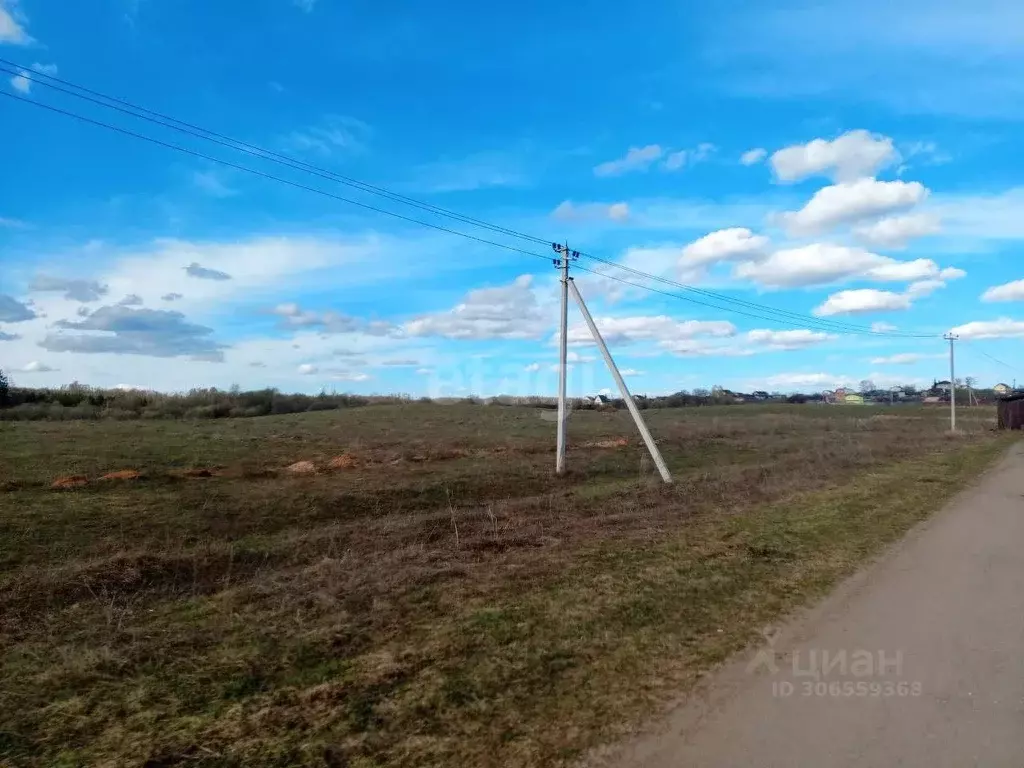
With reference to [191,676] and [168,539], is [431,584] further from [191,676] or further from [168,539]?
[168,539]

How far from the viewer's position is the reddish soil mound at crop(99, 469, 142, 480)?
1681 centimetres

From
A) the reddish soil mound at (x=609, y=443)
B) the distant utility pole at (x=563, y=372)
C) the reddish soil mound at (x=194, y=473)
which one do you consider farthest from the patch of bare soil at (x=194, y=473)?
the reddish soil mound at (x=609, y=443)

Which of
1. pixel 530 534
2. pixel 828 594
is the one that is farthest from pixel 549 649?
pixel 530 534

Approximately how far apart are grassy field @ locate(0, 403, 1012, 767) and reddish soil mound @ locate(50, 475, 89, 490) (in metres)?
0.12

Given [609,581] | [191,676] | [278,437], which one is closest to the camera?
[191,676]

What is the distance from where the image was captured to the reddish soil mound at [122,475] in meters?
16.8

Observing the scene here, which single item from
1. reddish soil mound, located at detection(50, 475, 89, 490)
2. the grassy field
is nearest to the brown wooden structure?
the grassy field

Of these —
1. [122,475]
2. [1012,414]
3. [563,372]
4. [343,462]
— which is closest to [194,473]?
[122,475]

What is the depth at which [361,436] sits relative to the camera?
31391mm

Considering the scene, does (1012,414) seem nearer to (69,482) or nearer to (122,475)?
(122,475)

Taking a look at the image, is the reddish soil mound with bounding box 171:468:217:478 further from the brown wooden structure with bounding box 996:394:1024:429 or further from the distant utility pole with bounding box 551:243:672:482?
the brown wooden structure with bounding box 996:394:1024:429

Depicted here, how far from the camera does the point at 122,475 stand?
1716 centimetres

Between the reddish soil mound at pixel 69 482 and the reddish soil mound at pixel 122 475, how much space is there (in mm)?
452

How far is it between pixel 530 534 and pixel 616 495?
592cm
